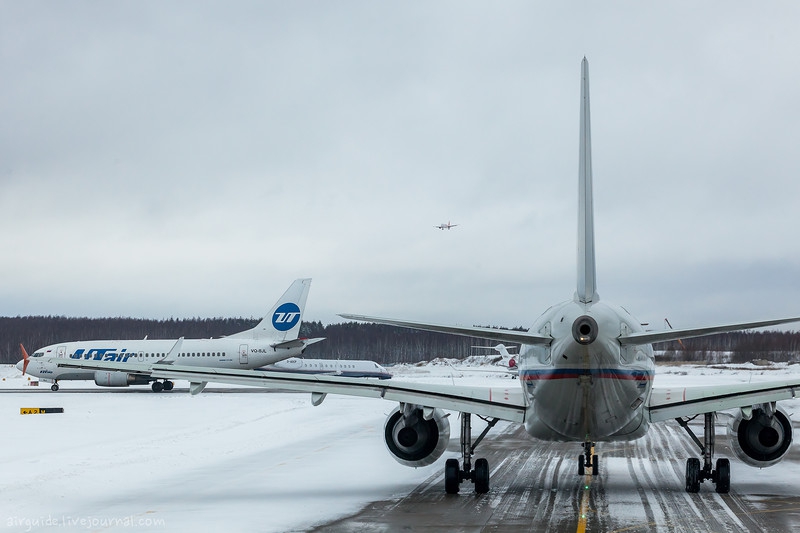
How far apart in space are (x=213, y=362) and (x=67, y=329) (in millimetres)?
124960

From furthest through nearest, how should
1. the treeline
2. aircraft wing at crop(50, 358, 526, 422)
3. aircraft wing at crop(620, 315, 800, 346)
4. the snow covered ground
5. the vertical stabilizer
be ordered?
the treeline
aircraft wing at crop(50, 358, 526, 422)
the snow covered ground
the vertical stabilizer
aircraft wing at crop(620, 315, 800, 346)

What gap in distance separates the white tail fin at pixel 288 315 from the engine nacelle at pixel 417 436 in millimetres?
43883

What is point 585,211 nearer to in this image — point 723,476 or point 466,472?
point 466,472

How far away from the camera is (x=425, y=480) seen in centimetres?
1872

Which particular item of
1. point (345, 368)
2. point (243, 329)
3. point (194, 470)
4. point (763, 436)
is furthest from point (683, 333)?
point (243, 329)

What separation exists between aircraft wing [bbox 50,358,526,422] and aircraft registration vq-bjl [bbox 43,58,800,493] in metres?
0.02

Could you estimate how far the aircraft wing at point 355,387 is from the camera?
16219 mm

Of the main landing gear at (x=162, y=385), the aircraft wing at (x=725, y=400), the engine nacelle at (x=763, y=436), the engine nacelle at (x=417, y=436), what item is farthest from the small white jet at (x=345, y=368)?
the aircraft wing at (x=725, y=400)

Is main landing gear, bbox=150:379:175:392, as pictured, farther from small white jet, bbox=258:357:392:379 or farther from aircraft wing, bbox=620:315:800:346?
aircraft wing, bbox=620:315:800:346

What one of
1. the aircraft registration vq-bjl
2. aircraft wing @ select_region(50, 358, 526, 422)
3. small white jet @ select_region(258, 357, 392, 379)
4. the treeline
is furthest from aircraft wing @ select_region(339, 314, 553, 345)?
the treeline

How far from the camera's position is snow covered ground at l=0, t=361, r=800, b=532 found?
13828 mm

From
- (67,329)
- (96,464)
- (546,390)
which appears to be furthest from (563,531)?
(67,329)

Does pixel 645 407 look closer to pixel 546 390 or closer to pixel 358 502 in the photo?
pixel 546 390

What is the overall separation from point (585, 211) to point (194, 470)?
11.3 m
